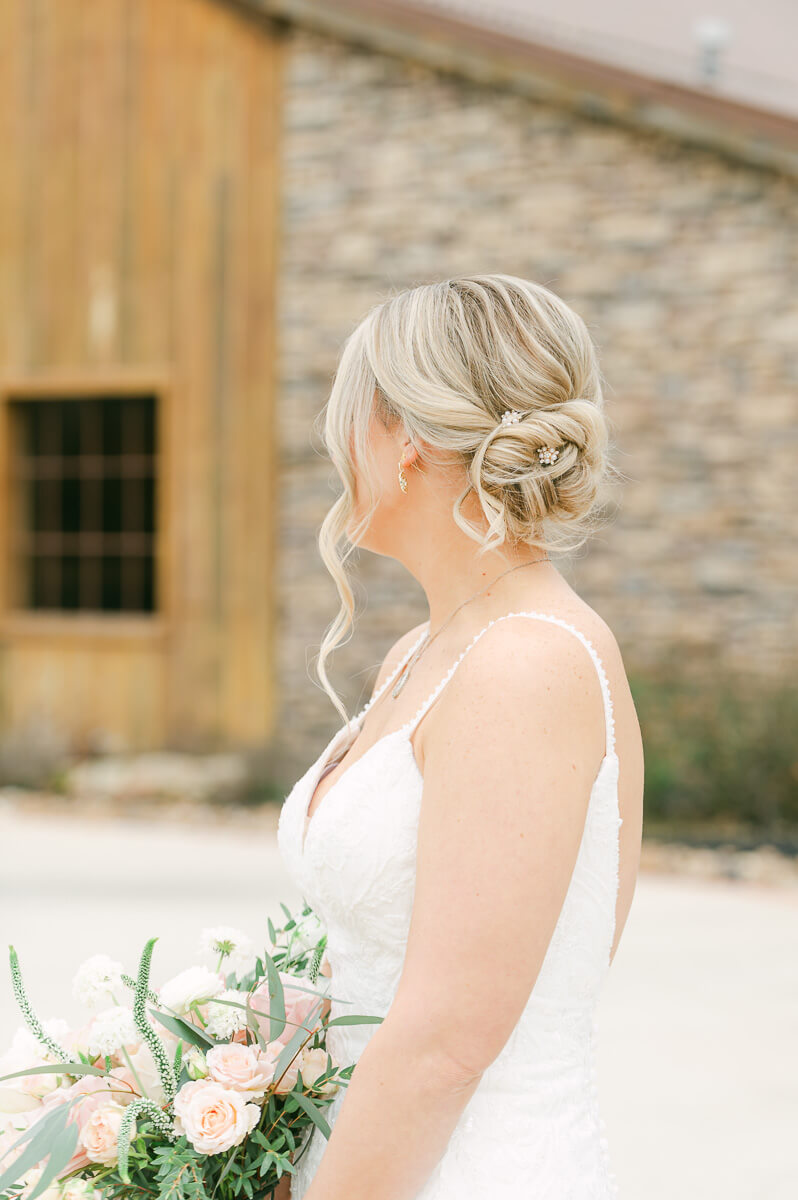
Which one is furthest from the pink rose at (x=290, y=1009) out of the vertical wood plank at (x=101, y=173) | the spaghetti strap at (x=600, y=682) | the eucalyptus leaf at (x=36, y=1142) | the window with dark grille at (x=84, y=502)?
the vertical wood plank at (x=101, y=173)

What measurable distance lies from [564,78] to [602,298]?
1.57 metres

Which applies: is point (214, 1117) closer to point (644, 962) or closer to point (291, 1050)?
point (291, 1050)

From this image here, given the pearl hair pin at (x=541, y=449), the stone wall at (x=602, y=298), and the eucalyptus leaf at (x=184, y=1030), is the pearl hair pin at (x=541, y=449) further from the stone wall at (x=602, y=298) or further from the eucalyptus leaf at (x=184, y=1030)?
the stone wall at (x=602, y=298)

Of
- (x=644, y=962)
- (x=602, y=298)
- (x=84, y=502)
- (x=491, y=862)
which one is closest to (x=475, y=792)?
(x=491, y=862)

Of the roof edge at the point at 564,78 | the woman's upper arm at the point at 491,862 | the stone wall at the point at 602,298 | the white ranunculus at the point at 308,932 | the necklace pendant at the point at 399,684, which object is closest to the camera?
the woman's upper arm at the point at 491,862

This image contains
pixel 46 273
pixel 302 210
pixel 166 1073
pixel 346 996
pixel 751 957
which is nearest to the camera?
pixel 166 1073

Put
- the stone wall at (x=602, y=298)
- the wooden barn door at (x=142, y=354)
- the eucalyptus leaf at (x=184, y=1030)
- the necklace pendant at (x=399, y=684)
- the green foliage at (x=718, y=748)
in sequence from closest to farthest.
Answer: the eucalyptus leaf at (x=184, y=1030) → the necklace pendant at (x=399, y=684) → the green foliage at (x=718, y=748) → the stone wall at (x=602, y=298) → the wooden barn door at (x=142, y=354)

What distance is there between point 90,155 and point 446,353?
983cm

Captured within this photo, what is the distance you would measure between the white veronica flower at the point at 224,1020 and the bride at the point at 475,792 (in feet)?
0.44

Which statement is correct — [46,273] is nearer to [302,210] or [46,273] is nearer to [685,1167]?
[302,210]

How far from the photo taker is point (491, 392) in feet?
5.04

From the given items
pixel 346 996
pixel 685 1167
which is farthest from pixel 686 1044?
pixel 346 996

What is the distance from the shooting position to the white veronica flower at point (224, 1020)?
154cm

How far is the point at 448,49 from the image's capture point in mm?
9172
